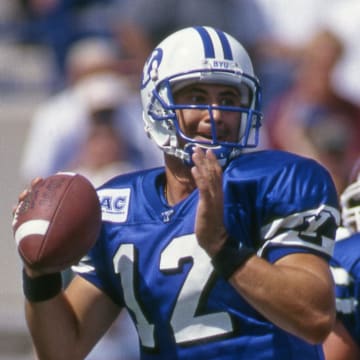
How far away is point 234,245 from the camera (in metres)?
3.95

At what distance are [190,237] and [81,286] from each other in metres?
0.49

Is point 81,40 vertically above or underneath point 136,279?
underneath

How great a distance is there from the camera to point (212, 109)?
416cm

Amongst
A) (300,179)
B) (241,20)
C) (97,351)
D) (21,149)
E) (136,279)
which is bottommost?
(97,351)

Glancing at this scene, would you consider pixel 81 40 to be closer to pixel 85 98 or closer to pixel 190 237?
pixel 85 98

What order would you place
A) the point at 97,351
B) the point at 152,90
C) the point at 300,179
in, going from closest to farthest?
1. the point at 300,179
2. the point at 152,90
3. the point at 97,351

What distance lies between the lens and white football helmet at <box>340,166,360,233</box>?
4758 millimetres

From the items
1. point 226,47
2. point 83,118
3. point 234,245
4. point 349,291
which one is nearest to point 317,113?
point 83,118

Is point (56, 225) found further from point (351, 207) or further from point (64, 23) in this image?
point (64, 23)

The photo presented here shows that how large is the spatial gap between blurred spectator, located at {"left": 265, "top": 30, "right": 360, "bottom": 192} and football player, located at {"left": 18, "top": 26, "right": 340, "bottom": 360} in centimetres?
352

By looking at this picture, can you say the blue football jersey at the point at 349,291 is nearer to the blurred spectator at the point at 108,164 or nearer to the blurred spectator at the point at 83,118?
the blurred spectator at the point at 108,164

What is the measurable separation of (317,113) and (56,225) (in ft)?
14.5

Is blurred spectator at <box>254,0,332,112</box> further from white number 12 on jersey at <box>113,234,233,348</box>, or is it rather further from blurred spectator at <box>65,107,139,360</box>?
white number 12 on jersey at <box>113,234,233,348</box>

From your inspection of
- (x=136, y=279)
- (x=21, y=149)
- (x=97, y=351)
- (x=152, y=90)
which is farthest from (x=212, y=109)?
(x=21, y=149)
